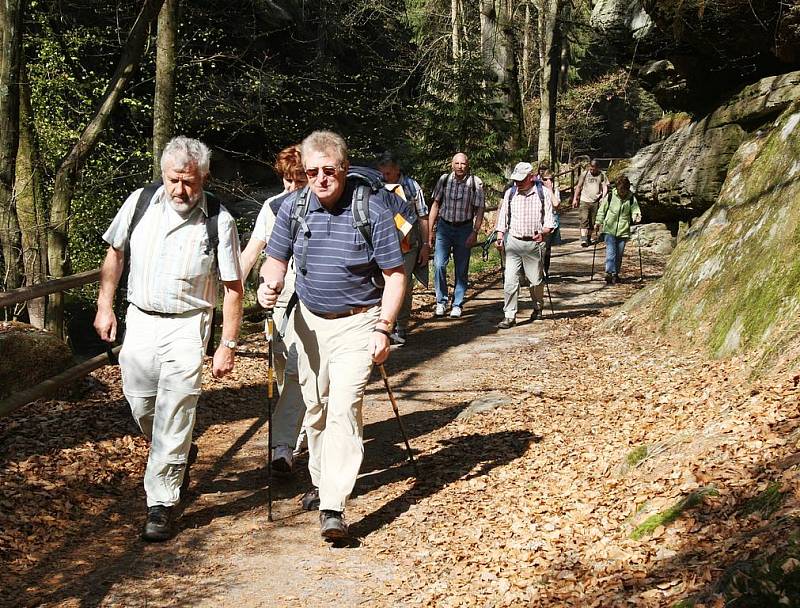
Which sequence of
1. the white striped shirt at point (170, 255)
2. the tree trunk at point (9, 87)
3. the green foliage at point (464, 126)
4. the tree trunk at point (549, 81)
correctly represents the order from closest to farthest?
the white striped shirt at point (170, 255)
the tree trunk at point (9, 87)
the green foliage at point (464, 126)
the tree trunk at point (549, 81)

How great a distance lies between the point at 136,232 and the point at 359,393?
1.73 m

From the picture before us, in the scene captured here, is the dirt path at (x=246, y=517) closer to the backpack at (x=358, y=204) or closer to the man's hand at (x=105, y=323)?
the man's hand at (x=105, y=323)

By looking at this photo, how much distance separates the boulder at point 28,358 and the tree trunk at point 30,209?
5.58 ft

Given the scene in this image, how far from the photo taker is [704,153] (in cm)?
1450

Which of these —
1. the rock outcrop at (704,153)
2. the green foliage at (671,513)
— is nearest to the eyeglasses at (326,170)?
the green foliage at (671,513)

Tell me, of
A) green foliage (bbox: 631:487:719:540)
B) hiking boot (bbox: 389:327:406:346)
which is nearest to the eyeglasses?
green foliage (bbox: 631:487:719:540)

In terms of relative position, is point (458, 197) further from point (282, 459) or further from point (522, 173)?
point (282, 459)

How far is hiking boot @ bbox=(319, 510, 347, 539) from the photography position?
512 cm

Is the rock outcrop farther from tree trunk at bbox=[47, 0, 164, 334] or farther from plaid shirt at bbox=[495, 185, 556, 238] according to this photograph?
tree trunk at bbox=[47, 0, 164, 334]

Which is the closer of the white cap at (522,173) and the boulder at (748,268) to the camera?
the boulder at (748,268)

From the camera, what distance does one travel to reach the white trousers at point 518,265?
11703mm

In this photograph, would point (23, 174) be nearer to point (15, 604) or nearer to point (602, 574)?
point (15, 604)

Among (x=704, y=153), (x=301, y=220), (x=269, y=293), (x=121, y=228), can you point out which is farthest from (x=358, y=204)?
(x=704, y=153)

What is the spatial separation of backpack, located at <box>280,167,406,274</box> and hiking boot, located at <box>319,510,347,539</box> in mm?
1516
